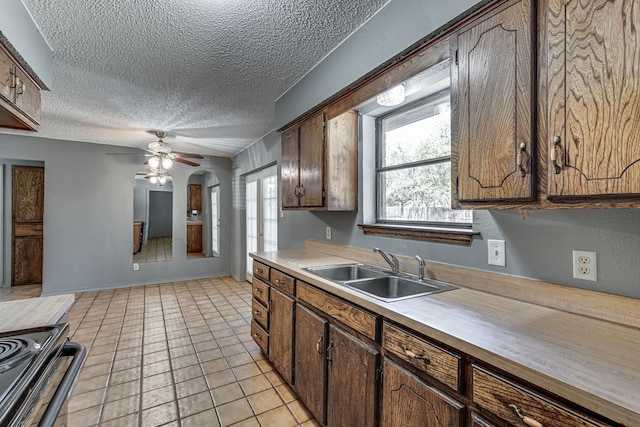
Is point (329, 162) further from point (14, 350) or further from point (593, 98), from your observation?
point (14, 350)

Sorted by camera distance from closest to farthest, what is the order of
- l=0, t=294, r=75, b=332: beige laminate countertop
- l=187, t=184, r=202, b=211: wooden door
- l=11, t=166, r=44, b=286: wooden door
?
l=0, t=294, r=75, b=332: beige laminate countertop < l=11, t=166, r=44, b=286: wooden door < l=187, t=184, r=202, b=211: wooden door

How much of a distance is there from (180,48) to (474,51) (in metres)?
1.86

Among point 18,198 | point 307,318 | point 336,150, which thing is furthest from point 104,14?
point 18,198

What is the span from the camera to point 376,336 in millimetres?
1301

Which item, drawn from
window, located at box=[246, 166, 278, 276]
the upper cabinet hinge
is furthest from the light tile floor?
window, located at box=[246, 166, 278, 276]

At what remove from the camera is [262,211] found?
15.6ft

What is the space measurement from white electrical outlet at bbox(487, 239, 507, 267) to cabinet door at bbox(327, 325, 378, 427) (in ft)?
2.40

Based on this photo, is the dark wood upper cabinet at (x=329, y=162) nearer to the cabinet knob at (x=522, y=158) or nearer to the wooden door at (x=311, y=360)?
the wooden door at (x=311, y=360)

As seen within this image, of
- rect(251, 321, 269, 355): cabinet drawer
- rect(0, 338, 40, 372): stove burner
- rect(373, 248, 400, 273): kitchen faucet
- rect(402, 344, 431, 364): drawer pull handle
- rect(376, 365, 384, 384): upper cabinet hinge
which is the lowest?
rect(251, 321, 269, 355): cabinet drawer

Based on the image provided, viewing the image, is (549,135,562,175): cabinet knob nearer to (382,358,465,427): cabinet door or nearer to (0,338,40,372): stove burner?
(382,358,465,427): cabinet door

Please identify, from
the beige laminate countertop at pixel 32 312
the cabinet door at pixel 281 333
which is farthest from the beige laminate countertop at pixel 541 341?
the beige laminate countertop at pixel 32 312

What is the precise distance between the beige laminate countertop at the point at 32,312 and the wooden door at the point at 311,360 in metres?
1.22

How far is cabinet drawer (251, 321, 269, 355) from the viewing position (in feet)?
8.11

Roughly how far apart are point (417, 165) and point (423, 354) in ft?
4.42
